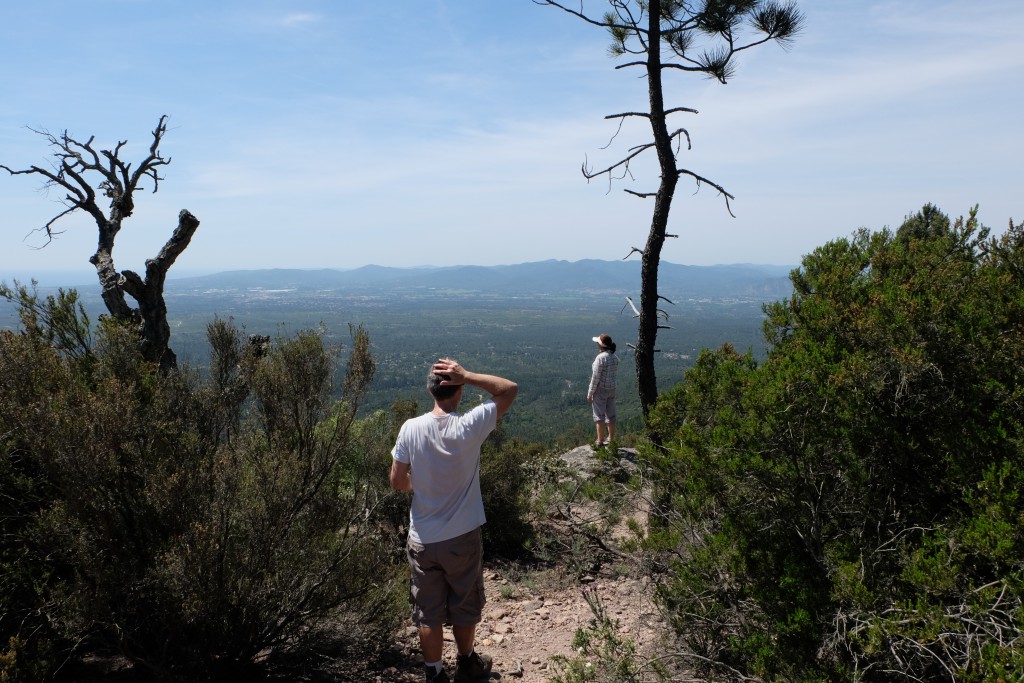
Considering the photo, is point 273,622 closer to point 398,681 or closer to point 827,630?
point 398,681

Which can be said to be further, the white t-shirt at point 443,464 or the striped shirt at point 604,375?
the striped shirt at point 604,375

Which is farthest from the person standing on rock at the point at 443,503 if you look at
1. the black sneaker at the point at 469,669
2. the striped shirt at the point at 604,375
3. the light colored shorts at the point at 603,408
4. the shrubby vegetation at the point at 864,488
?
the light colored shorts at the point at 603,408

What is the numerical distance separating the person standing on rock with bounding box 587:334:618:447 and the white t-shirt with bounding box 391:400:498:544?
17.5 feet

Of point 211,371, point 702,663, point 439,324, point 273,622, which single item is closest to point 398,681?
point 273,622

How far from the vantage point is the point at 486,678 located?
344 cm

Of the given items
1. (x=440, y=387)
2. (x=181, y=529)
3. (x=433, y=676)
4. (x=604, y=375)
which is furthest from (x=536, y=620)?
(x=604, y=375)

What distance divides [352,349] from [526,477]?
328 centimetres

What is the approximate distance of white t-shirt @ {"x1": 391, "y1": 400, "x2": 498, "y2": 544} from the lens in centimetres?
304

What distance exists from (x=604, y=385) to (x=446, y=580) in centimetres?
567

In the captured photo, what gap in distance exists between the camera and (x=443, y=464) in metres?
3.05

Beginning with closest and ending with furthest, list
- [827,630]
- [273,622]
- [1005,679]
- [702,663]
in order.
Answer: [1005,679]
[827,630]
[702,663]
[273,622]

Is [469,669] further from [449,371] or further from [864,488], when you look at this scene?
[864,488]

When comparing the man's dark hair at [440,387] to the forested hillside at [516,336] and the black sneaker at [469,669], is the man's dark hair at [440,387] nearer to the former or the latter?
the black sneaker at [469,669]

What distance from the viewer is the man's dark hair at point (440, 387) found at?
10.1 feet
